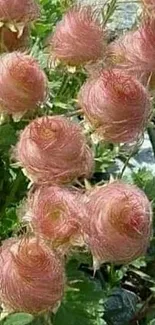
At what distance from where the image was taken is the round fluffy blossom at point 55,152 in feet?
2.72

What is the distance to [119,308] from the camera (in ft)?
4.28

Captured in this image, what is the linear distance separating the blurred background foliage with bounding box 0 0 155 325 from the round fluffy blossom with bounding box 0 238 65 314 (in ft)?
0.22

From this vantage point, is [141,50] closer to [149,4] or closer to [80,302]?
[149,4]

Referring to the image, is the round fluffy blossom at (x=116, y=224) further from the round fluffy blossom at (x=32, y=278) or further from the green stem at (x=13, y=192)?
the green stem at (x=13, y=192)

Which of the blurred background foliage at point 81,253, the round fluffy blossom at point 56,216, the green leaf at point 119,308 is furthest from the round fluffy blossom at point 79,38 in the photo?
the green leaf at point 119,308

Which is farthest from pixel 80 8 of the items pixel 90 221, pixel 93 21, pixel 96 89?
pixel 90 221

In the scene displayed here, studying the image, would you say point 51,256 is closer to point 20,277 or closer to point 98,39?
point 20,277

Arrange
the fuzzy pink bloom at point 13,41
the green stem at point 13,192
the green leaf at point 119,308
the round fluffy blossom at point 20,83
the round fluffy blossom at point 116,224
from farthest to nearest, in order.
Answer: the green leaf at point 119,308 → the green stem at point 13,192 → the fuzzy pink bloom at point 13,41 → the round fluffy blossom at point 20,83 → the round fluffy blossom at point 116,224

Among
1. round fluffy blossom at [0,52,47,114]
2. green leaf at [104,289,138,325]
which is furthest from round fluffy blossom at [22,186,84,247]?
green leaf at [104,289,138,325]

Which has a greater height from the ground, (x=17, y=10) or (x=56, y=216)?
(x=17, y=10)

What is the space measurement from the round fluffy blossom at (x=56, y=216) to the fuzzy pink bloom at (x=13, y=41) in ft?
0.87

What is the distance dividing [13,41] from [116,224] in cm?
33

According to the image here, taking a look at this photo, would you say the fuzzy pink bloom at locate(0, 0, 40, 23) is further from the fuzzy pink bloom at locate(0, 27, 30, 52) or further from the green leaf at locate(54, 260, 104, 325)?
the green leaf at locate(54, 260, 104, 325)

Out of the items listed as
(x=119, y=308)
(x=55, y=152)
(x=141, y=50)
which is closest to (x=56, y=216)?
(x=55, y=152)
